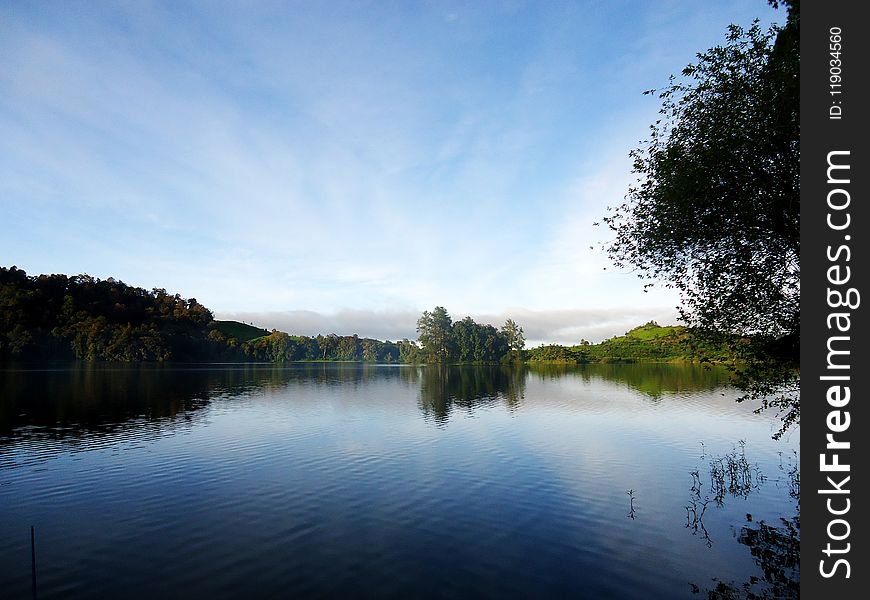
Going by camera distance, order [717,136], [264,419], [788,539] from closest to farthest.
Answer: [788,539] < [717,136] < [264,419]

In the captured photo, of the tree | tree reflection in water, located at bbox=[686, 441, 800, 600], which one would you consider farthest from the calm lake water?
the tree

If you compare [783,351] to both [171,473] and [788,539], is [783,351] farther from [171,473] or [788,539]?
[171,473]

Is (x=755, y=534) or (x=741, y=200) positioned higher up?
(x=741, y=200)

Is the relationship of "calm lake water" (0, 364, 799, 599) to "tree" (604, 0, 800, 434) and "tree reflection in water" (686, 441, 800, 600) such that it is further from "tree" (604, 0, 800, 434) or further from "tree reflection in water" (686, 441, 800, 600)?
"tree" (604, 0, 800, 434)

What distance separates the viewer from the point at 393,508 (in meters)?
23.1

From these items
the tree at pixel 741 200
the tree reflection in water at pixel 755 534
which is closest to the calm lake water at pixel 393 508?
the tree reflection in water at pixel 755 534

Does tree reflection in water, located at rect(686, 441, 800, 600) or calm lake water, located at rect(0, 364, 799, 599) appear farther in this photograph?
calm lake water, located at rect(0, 364, 799, 599)

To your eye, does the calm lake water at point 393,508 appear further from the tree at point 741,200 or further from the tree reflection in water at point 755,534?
the tree at point 741,200

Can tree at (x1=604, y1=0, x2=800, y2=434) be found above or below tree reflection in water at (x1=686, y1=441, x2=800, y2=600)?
above

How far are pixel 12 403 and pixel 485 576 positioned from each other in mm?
74769

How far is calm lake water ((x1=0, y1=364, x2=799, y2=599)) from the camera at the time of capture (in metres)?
15.7

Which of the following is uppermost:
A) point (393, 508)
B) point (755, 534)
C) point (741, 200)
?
point (741, 200)

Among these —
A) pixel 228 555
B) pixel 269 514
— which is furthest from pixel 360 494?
pixel 228 555

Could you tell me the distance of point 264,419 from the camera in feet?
174
